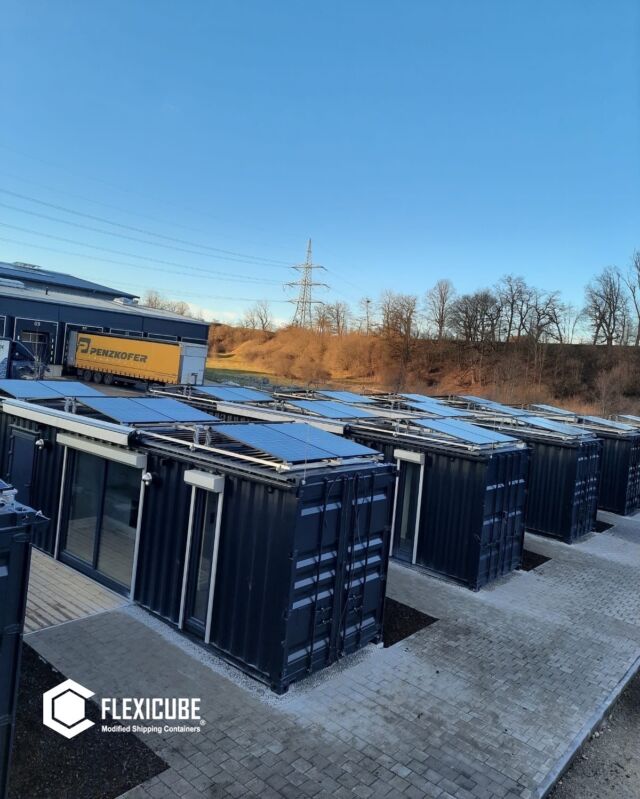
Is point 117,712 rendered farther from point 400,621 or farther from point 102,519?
point 400,621

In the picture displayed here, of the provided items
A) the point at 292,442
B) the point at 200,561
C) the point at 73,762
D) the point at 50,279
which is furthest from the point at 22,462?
the point at 50,279

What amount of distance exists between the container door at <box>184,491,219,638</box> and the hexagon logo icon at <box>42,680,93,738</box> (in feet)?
5.14

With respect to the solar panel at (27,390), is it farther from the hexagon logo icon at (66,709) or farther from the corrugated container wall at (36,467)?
the hexagon logo icon at (66,709)

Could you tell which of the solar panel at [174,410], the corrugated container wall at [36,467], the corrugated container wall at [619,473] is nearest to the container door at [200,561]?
the solar panel at [174,410]

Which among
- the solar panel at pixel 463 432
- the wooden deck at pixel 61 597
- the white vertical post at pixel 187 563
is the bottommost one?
the wooden deck at pixel 61 597

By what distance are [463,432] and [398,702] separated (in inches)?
207

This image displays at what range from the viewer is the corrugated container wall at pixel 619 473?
17.2 m

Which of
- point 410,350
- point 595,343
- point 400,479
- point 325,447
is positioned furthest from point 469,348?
point 325,447

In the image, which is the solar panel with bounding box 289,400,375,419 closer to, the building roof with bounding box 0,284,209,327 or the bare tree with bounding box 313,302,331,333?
the building roof with bounding box 0,284,209,327

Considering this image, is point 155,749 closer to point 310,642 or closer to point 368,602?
point 310,642

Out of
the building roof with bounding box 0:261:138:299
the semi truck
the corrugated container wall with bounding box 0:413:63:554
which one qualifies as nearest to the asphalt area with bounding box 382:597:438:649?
the corrugated container wall with bounding box 0:413:63:554

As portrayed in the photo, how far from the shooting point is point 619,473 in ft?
56.7

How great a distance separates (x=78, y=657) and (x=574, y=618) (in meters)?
7.25

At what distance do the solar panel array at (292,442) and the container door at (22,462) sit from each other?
424cm
